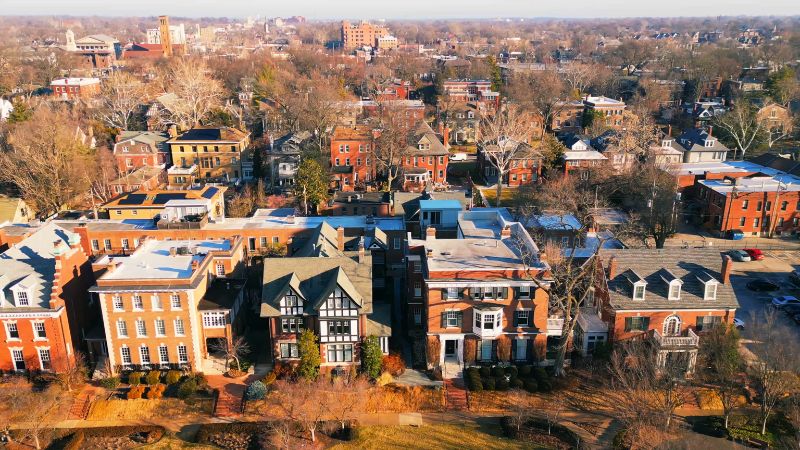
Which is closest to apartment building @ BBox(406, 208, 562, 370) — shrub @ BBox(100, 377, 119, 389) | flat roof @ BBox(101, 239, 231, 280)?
flat roof @ BBox(101, 239, 231, 280)

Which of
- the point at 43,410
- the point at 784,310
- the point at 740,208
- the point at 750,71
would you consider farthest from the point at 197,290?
the point at 750,71

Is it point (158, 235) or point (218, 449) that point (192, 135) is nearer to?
point (158, 235)

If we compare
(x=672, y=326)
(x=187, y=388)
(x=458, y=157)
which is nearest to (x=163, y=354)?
(x=187, y=388)

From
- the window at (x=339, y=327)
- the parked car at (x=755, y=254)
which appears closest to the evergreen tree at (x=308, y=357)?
the window at (x=339, y=327)

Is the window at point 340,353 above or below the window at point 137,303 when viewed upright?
below

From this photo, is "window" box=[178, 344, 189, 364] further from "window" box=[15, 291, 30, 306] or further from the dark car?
the dark car

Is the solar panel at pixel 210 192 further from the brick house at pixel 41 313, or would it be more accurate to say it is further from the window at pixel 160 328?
the window at pixel 160 328
